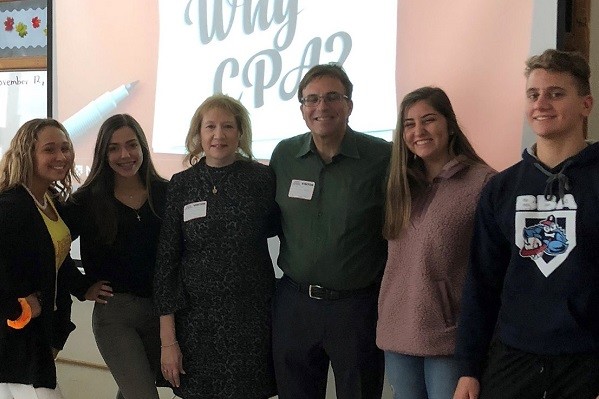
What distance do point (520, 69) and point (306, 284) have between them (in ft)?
3.64

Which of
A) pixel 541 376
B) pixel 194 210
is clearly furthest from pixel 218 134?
pixel 541 376

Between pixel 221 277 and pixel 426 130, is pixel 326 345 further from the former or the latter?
pixel 426 130

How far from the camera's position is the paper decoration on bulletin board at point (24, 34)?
375 centimetres

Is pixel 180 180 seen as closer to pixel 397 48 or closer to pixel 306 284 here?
pixel 306 284

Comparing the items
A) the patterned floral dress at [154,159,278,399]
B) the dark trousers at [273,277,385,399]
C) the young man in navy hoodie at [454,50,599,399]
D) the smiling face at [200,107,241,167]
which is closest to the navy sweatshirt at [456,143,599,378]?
the young man in navy hoodie at [454,50,599,399]

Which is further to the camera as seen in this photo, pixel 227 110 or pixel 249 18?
pixel 249 18

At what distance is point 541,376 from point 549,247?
31cm

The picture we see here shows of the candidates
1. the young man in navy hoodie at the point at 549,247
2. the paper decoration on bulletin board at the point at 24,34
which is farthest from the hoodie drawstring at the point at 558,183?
the paper decoration on bulletin board at the point at 24,34

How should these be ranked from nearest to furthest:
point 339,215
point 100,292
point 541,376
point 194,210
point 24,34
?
point 541,376
point 339,215
point 194,210
point 100,292
point 24,34

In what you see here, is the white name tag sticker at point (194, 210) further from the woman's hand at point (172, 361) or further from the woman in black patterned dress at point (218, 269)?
the woman's hand at point (172, 361)

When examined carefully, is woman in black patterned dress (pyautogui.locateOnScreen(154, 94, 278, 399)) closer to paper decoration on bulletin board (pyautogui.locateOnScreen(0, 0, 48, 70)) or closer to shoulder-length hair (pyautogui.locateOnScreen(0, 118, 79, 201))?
shoulder-length hair (pyautogui.locateOnScreen(0, 118, 79, 201))

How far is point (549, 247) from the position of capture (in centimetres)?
159

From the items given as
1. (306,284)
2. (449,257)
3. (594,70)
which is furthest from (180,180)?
(594,70)

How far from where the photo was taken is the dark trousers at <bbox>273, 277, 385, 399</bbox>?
2.14m
